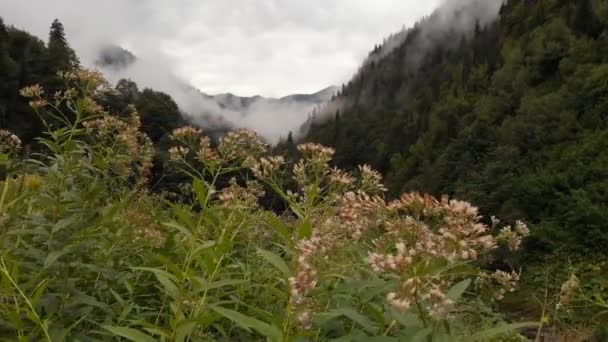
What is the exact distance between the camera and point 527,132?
5388 centimetres

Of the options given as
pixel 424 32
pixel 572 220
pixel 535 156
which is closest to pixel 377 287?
pixel 572 220

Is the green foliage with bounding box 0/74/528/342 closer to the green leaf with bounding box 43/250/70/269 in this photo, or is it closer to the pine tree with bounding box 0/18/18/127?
the green leaf with bounding box 43/250/70/269

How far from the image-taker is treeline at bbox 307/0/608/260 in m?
34.5

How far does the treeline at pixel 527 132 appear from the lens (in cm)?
3447

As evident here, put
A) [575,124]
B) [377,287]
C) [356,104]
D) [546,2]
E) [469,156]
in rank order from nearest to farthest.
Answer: [377,287]
[575,124]
[469,156]
[546,2]
[356,104]

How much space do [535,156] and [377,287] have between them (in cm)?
5157

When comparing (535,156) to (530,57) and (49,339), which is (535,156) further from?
(49,339)

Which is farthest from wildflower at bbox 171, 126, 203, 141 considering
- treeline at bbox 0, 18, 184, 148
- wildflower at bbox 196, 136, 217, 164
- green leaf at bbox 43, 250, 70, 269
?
treeline at bbox 0, 18, 184, 148

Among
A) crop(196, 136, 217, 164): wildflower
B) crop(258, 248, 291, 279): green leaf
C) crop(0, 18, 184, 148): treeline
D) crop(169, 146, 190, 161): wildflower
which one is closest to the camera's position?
crop(258, 248, 291, 279): green leaf

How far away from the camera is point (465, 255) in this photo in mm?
1846

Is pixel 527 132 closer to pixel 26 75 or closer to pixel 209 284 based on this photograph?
pixel 26 75

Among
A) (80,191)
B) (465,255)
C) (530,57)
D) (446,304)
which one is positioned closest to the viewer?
(446,304)

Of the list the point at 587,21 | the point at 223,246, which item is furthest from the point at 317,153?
the point at 587,21

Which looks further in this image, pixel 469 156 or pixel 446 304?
pixel 469 156
